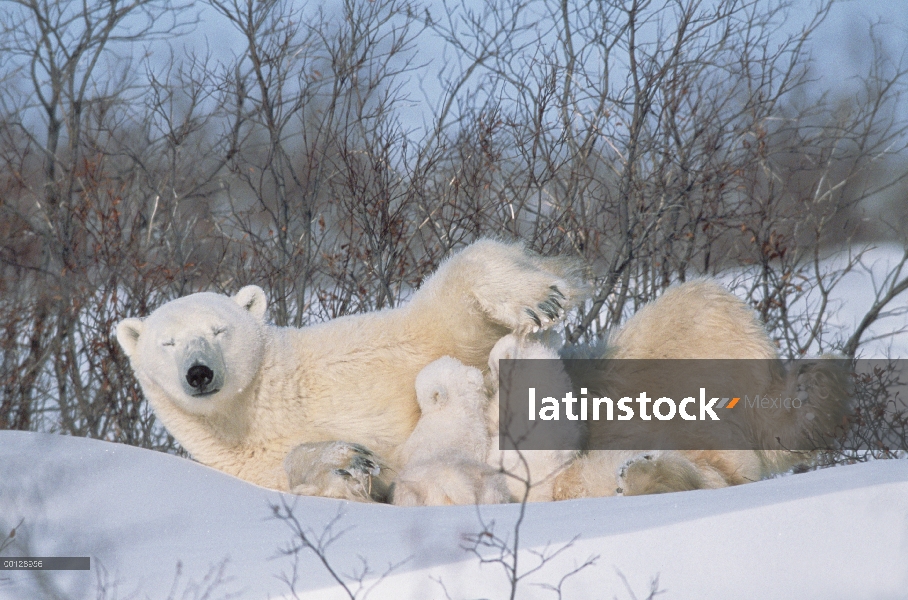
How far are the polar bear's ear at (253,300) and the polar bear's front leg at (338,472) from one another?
2.01 feet

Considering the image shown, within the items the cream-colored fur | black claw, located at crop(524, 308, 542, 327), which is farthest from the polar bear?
the cream-colored fur

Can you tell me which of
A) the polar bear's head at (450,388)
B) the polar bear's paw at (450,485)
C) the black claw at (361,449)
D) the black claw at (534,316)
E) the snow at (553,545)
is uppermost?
the black claw at (534,316)

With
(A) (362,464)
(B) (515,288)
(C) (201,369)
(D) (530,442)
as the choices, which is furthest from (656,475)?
(C) (201,369)

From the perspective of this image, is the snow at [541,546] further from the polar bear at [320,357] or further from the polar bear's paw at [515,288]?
the polar bear's paw at [515,288]

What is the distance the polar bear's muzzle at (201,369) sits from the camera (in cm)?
303

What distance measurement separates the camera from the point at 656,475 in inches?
113

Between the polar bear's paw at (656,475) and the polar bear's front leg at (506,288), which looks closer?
the polar bear's paw at (656,475)

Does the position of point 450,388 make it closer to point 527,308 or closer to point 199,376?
point 527,308

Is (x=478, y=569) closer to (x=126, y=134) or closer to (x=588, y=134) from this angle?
(x=588, y=134)

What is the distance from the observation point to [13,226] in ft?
19.4

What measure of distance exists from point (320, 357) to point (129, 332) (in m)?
0.71

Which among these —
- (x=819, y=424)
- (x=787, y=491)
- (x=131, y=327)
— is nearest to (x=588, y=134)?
(x=819, y=424)

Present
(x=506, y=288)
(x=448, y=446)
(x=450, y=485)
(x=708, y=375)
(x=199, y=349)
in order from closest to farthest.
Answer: (x=450, y=485)
(x=448, y=446)
(x=199, y=349)
(x=506, y=288)
(x=708, y=375)

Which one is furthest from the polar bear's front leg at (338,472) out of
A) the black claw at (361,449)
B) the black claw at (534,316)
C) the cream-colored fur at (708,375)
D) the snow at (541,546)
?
the black claw at (534,316)
